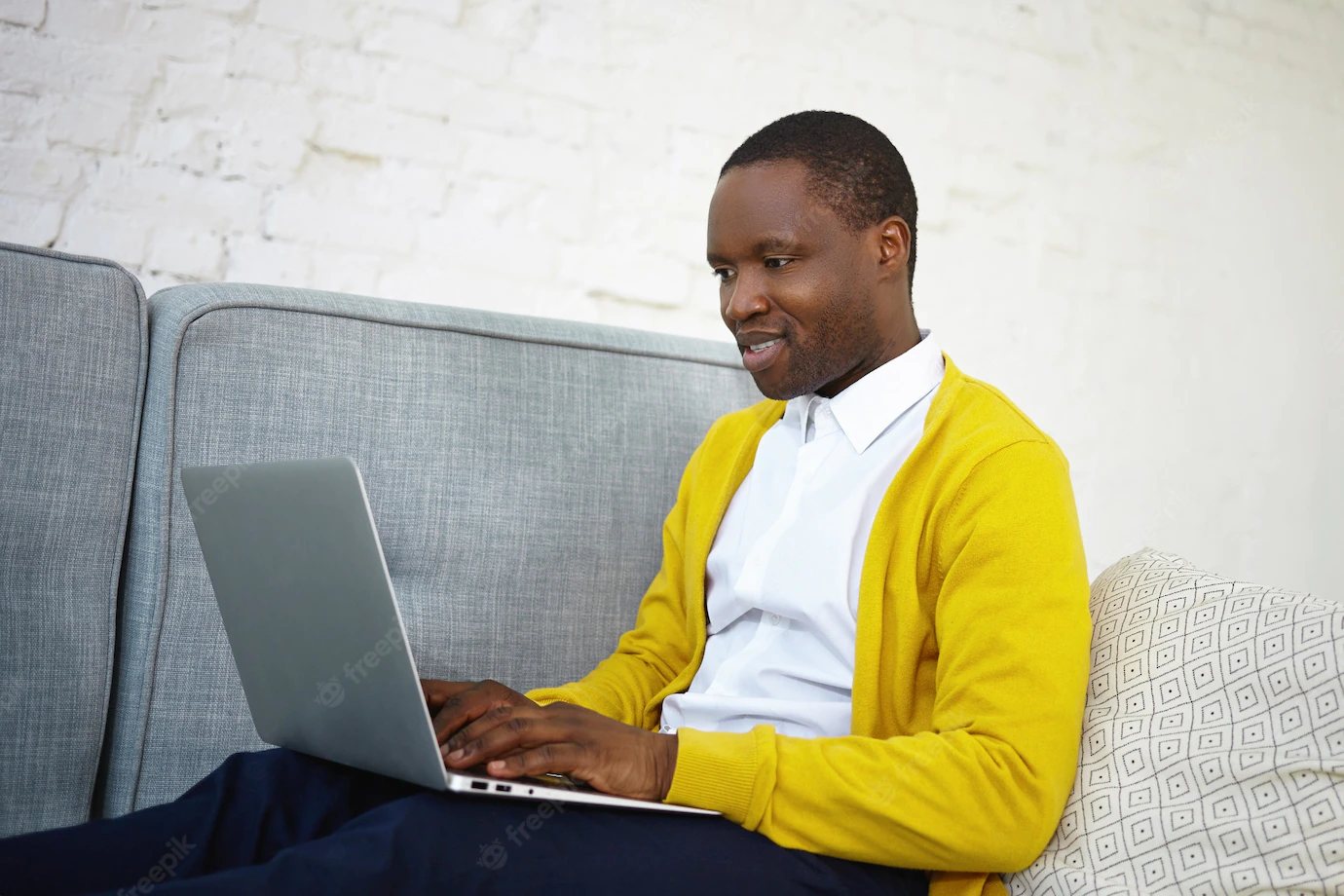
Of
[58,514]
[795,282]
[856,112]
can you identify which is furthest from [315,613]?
[856,112]

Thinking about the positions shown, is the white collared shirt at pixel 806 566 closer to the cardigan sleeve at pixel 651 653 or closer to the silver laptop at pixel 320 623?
the cardigan sleeve at pixel 651 653

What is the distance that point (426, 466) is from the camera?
1255mm

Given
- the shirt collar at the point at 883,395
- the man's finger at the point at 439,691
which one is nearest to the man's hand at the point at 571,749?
the man's finger at the point at 439,691

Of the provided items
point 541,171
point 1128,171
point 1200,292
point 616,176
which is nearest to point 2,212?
point 541,171

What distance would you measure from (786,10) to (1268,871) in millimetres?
1691

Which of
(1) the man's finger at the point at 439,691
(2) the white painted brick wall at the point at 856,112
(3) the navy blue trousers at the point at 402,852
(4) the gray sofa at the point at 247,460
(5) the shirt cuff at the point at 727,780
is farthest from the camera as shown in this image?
(2) the white painted brick wall at the point at 856,112

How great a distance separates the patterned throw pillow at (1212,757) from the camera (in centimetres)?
80

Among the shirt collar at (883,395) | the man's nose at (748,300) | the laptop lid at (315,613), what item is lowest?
the laptop lid at (315,613)

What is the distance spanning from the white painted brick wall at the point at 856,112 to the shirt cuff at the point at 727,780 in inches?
45.3

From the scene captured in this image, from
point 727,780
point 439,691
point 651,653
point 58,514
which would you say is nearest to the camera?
point 727,780

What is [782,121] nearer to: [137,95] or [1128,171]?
[137,95]

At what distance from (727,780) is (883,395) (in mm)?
433

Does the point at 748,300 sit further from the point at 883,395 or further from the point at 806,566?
the point at 806,566

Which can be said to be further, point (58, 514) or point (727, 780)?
point (58, 514)
